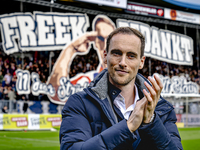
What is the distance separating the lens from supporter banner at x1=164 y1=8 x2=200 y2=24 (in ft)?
67.4

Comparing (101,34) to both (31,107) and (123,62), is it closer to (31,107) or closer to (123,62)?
(31,107)

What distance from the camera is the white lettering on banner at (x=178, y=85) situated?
20319 mm

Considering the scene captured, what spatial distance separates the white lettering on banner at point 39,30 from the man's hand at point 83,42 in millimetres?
297

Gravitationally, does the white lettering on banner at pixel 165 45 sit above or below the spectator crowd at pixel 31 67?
above

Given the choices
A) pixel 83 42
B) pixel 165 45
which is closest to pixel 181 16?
pixel 165 45

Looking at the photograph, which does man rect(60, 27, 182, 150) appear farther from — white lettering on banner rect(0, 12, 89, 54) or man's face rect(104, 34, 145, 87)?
white lettering on banner rect(0, 12, 89, 54)

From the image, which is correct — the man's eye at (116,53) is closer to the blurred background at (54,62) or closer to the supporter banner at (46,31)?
the blurred background at (54,62)

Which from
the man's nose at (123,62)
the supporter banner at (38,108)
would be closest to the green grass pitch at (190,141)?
the man's nose at (123,62)

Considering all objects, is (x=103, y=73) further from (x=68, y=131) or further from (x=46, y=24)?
(x=46, y=24)

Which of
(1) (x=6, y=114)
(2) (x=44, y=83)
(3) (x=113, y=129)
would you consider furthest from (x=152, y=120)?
(2) (x=44, y=83)

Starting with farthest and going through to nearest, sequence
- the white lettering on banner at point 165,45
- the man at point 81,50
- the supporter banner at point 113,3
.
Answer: the white lettering on banner at point 165,45, the supporter banner at point 113,3, the man at point 81,50

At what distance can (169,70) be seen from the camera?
23375 millimetres

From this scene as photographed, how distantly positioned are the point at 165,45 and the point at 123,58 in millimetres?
20581

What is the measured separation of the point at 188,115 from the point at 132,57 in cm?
1610
